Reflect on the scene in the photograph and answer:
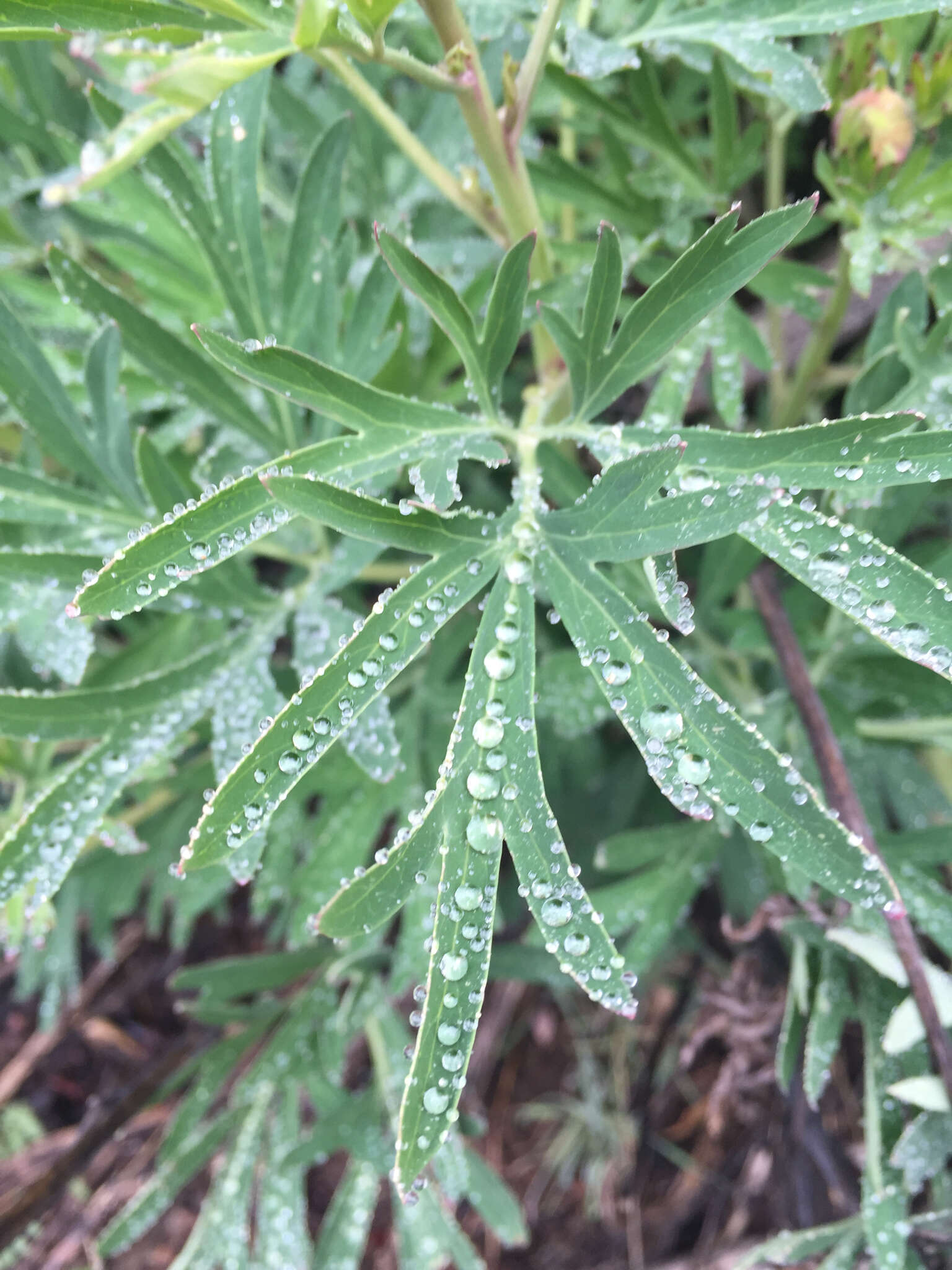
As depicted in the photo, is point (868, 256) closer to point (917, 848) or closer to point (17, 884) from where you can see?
point (917, 848)

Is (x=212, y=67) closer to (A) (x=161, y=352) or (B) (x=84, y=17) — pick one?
(B) (x=84, y=17)

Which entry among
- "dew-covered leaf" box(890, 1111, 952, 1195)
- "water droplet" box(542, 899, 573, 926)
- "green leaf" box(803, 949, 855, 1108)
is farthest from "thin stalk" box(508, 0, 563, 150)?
"dew-covered leaf" box(890, 1111, 952, 1195)

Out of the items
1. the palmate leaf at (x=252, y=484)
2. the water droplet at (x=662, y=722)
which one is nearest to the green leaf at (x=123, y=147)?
the palmate leaf at (x=252, y=484)

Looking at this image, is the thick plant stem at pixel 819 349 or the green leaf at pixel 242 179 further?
the thick plant stem at pixel 819 349

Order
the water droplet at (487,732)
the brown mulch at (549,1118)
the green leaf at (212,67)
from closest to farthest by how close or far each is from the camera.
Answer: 1. the green leaf at (212,67)
2. the water droplet at (487,732)
3. the brown mulch at (549,1118)

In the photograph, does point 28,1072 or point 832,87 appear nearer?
point 832,87

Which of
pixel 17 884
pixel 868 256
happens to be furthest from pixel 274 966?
pixel 868 256

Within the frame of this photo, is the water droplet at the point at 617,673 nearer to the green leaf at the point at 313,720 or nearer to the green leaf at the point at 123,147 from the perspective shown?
the green leaf at the point at 313,720

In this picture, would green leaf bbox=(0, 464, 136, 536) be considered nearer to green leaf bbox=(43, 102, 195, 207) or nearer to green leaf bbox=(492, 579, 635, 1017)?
green leaf bbox=(43, 102, 195, 207)

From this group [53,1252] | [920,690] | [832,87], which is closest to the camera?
[832,87]
